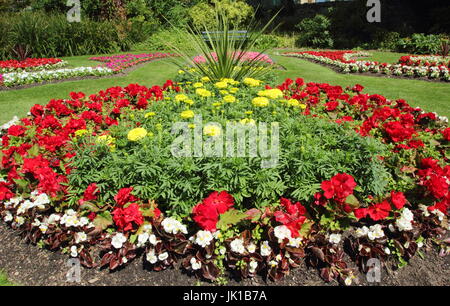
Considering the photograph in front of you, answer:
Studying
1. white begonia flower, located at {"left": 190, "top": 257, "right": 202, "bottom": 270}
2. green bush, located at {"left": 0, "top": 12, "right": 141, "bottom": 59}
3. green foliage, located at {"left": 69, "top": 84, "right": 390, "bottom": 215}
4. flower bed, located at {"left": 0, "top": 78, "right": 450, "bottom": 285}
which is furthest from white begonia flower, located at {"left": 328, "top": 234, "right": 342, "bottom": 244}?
Result: green bush, located at {"left": 0, "top": 12, "right": 141, "bottom": 59}

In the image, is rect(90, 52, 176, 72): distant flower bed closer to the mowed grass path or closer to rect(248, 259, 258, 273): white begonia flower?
the mowed grass path

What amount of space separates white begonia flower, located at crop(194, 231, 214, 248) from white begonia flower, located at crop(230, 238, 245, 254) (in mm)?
154

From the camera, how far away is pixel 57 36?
12141 mm

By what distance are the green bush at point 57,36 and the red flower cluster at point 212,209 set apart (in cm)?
1167

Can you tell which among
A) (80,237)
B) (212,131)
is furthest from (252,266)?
(80,237)

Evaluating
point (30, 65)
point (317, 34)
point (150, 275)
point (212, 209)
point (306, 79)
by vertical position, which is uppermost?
point (317, 34)

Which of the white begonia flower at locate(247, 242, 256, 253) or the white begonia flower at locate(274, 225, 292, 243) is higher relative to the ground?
the white begonia flower at locate(274, 225, 292, 243)

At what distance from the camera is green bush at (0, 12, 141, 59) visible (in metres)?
10.9

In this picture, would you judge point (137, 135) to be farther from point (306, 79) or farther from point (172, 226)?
point (306, 79)

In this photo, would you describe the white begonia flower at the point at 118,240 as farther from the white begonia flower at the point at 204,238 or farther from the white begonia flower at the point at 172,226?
the white begonia flower at the point at 204,238

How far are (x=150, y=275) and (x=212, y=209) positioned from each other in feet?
2.24

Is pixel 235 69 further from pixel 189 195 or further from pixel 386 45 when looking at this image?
pixel 386 45

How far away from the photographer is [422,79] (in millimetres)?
7258

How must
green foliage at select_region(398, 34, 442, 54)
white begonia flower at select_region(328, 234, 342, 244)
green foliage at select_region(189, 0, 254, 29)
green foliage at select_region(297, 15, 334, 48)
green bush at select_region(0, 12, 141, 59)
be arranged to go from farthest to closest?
green foliage at select_region(189, 0, 254, 29) < green foliage at select_region(297, 15, 334, 48) < green foliage at select_region(398, 34, 442, 54) < green bush at select_region(0, 12, 141, 59) < white begonia flower at select_region(328, 234, 342, 244)
